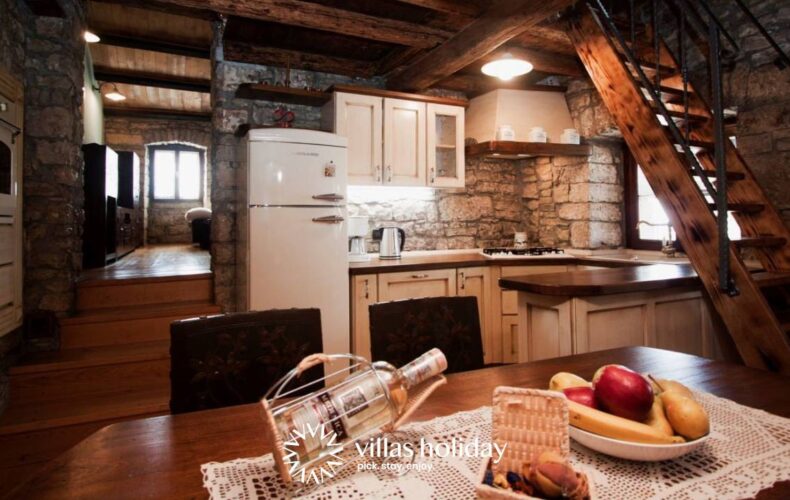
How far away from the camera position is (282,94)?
135 inches

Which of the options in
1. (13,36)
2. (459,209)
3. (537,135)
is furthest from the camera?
(459,209)

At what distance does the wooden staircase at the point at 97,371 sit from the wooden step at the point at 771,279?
316cm

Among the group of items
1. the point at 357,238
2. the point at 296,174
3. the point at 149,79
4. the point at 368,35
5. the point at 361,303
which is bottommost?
the point at 361,303

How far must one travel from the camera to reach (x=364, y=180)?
3.52 m

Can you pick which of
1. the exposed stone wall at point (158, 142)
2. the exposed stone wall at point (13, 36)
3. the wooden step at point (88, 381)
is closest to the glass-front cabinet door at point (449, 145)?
the wooden step at point (88, 381)

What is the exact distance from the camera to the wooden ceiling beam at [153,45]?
4.48m

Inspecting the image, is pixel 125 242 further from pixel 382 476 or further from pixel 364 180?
pixel 382 476

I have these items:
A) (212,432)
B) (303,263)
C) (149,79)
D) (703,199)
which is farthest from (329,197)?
(149,79)

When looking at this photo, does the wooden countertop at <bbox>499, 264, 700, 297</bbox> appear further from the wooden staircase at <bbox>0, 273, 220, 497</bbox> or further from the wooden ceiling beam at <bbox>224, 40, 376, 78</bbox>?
the wooden ceiling beam at <bbox>224, 40, 376, 78</bbox>

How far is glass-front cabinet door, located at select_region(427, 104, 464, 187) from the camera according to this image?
3.86 meters

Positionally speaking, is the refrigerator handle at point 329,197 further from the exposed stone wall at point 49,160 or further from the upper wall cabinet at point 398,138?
the exposed stone wall at point 49,160

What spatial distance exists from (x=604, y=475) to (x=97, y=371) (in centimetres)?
305

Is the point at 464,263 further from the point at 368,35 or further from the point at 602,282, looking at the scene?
the point at 368,35

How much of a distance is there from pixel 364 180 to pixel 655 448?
303 centimetres
